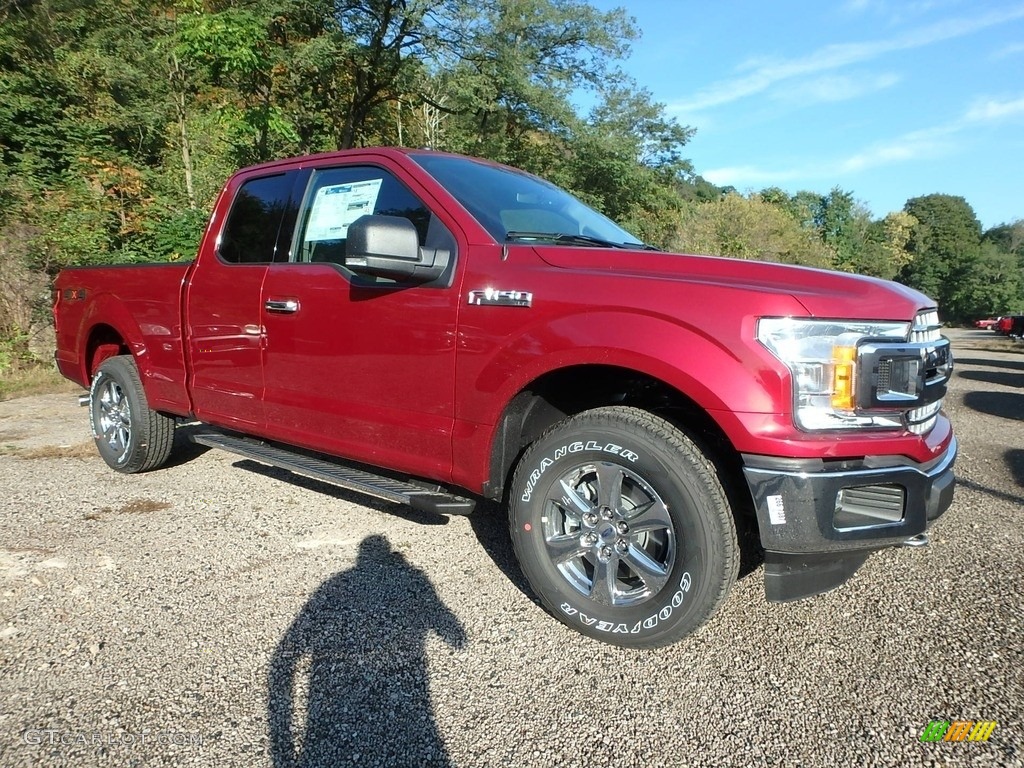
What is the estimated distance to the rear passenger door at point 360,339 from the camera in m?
2.93

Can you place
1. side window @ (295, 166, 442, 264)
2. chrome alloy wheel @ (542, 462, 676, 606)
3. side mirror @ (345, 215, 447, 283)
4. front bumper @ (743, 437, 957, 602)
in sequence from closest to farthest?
front bumper @ (743, 437, 957, 602), chrome alloy wheel @ (542, 462, 676, 606), side mirror @ (345, 215, 447, 283), side window @ (295, 166, 442, 264)

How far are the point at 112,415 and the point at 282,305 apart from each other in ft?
7.50

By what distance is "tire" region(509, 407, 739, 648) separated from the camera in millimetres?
2309

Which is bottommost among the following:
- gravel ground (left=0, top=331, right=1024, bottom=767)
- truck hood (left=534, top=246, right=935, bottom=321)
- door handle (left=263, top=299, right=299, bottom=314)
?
gravel ground (left=0, top=331, right=1024, bottom=767)

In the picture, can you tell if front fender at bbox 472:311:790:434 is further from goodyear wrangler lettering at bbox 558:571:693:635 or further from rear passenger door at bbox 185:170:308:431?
rear passenger door at bbox 185:170:308:431

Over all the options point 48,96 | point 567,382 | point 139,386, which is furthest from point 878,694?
point 48,96

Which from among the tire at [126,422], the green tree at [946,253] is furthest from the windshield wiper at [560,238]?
the green tree at [946,253]

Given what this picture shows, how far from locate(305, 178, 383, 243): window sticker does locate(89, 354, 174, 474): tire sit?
196 cm

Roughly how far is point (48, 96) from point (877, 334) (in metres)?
18.5

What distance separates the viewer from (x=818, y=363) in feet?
7.11

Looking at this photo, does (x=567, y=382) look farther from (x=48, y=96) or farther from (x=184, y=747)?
(x=48, y=96)

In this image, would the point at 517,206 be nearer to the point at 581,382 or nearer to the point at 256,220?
the point at 581,382

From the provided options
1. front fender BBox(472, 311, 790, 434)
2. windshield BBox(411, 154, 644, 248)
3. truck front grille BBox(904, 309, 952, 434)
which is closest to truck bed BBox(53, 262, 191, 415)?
windshield BBox(411, 154, 644, 248)

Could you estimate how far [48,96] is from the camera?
49.2 ft
